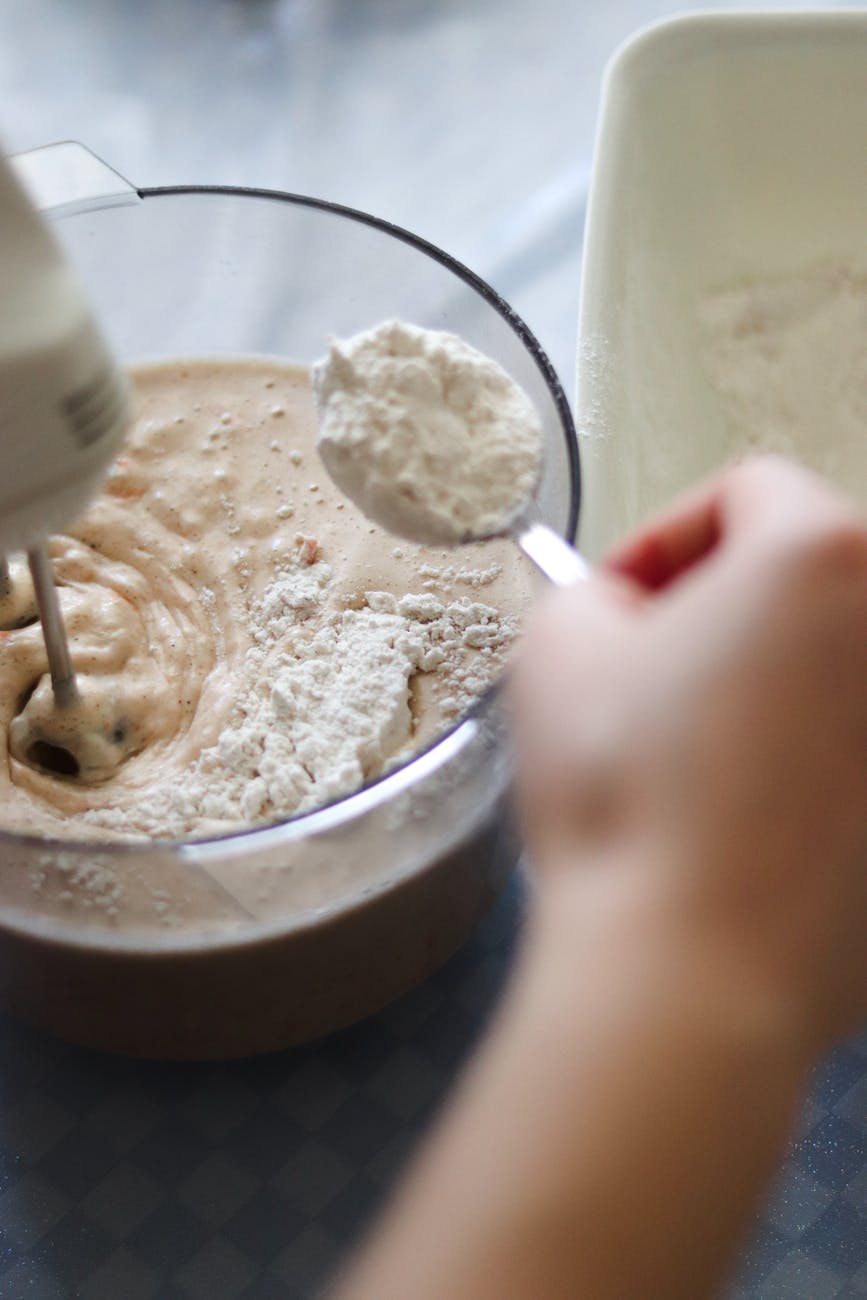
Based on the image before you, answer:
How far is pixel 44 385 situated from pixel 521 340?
0.30 m

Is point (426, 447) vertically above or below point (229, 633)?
above

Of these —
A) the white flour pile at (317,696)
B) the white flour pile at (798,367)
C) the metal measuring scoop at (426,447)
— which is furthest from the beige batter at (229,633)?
the white flour pile at (798,367)

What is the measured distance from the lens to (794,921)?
0.33 meters

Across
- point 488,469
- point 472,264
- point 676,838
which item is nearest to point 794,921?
point 676,838

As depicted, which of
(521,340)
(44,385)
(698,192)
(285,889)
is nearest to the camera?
(44,385)

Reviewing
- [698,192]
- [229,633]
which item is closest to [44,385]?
[229,633]

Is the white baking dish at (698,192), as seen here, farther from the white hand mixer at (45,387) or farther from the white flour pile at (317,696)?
the white hand mixer at (45,387)

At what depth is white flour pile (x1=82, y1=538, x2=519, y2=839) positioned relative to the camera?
54 cm

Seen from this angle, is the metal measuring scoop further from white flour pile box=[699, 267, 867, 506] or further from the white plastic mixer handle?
white flour pile box=[699, 267, 867, 506]

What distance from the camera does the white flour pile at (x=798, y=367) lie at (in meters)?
0.74

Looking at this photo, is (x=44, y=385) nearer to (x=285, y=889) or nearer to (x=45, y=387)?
(x=45, y=387)

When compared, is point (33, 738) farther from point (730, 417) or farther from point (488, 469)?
point (730, 417)

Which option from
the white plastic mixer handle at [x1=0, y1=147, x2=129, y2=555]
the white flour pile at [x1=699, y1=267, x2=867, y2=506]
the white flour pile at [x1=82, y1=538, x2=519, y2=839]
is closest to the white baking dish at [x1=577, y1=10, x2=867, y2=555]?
the white flour pile at [x1=699, y1=267, x2=867, y2=506]

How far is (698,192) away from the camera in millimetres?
741
